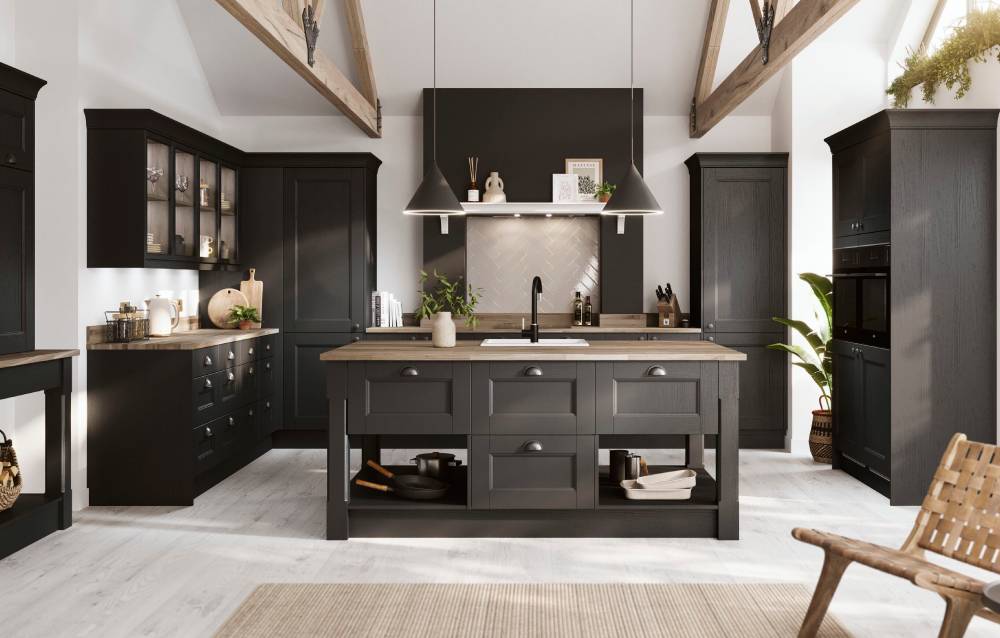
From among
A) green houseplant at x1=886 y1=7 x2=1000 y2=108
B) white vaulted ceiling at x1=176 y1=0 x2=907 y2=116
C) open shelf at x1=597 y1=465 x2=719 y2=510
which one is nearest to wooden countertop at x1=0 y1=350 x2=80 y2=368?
open shelf at x1=597 y1=465 x2=719 y2=510

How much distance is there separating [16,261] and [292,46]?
1857 mm

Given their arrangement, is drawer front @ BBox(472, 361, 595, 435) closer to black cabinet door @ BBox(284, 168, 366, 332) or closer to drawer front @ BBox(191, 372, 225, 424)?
drawer front @ BBox(191, 372, 225, 424)

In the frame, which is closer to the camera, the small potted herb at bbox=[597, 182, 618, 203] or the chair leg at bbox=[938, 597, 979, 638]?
the chair leg at bbox=[938, 597, 979, 638]

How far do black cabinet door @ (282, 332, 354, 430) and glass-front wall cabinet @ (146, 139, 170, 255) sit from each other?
5.32 feet

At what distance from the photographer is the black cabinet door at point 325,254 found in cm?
663

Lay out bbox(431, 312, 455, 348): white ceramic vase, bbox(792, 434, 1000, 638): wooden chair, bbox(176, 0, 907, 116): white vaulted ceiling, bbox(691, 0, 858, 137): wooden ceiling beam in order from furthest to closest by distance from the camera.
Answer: bbox(176, 0, 907, 116): white vaulted ceiling
bbox(431, 312, 455, 348): white ceramic vase
bbox(691, 0, 858, 137): wooden ceiling beam
bbox(792, 434, 1000, 638): wooden chair

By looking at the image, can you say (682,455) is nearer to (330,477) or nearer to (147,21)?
(330,477)

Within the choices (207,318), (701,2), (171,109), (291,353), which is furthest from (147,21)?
(701,2)

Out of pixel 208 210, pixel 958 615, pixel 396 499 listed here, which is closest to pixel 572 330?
pixel 396 499

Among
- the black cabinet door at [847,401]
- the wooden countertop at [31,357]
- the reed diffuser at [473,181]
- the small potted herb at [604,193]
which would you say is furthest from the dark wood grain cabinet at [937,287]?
the wooden countertop at [31,357]

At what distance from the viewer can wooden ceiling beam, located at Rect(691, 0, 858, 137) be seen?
3990 mm

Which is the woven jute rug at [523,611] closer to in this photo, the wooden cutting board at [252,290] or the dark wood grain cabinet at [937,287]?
the dark wood grain cabinet at [937,287]

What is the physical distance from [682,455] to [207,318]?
3.97m

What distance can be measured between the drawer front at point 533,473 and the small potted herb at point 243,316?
2.84m
